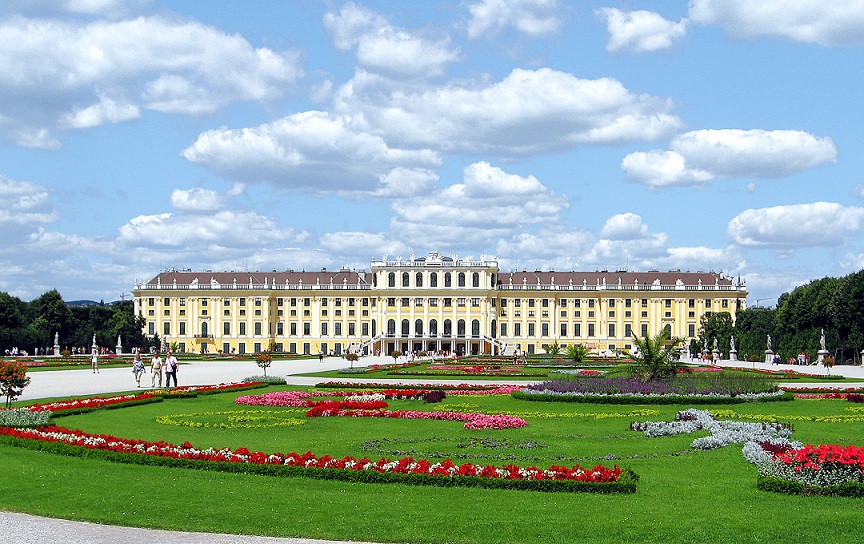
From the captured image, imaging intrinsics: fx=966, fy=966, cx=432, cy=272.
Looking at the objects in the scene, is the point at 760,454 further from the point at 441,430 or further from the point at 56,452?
the point at 56,452

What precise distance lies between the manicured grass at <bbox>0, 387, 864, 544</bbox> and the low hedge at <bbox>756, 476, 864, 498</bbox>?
135 millimetres

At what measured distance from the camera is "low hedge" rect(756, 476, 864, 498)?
9664 mm

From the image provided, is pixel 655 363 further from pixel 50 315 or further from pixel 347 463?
pixel 50 315

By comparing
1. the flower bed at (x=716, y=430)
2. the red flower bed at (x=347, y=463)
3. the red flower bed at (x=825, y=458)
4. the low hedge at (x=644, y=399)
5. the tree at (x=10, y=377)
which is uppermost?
the tree at (x=10, y=377)

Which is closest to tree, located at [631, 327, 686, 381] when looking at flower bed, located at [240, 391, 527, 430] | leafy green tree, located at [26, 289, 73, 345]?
flower bed, located at [240, 391, 527, 430]

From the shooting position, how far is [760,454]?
11.9 metres

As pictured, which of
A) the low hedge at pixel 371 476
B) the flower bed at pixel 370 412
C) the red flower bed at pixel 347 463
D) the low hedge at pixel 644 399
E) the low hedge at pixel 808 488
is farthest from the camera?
the low hedge at pixel 644 399

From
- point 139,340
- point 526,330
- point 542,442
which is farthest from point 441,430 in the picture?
point 526,330

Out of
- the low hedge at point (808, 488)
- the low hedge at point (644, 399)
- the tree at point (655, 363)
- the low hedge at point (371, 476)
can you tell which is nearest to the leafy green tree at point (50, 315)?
the tree at point (655, 363)

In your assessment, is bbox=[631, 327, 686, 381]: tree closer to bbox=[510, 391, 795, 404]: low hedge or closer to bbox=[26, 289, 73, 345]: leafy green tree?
bbox=[510, 391, 795, 404]: low hedge

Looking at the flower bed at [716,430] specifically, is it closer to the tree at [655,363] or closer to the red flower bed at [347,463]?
the red flower bed at [347,463]

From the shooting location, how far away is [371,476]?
1058 cm

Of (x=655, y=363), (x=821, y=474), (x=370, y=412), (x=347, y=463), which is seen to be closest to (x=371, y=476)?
(x=347, y=463)

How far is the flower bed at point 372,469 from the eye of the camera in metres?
10.1
